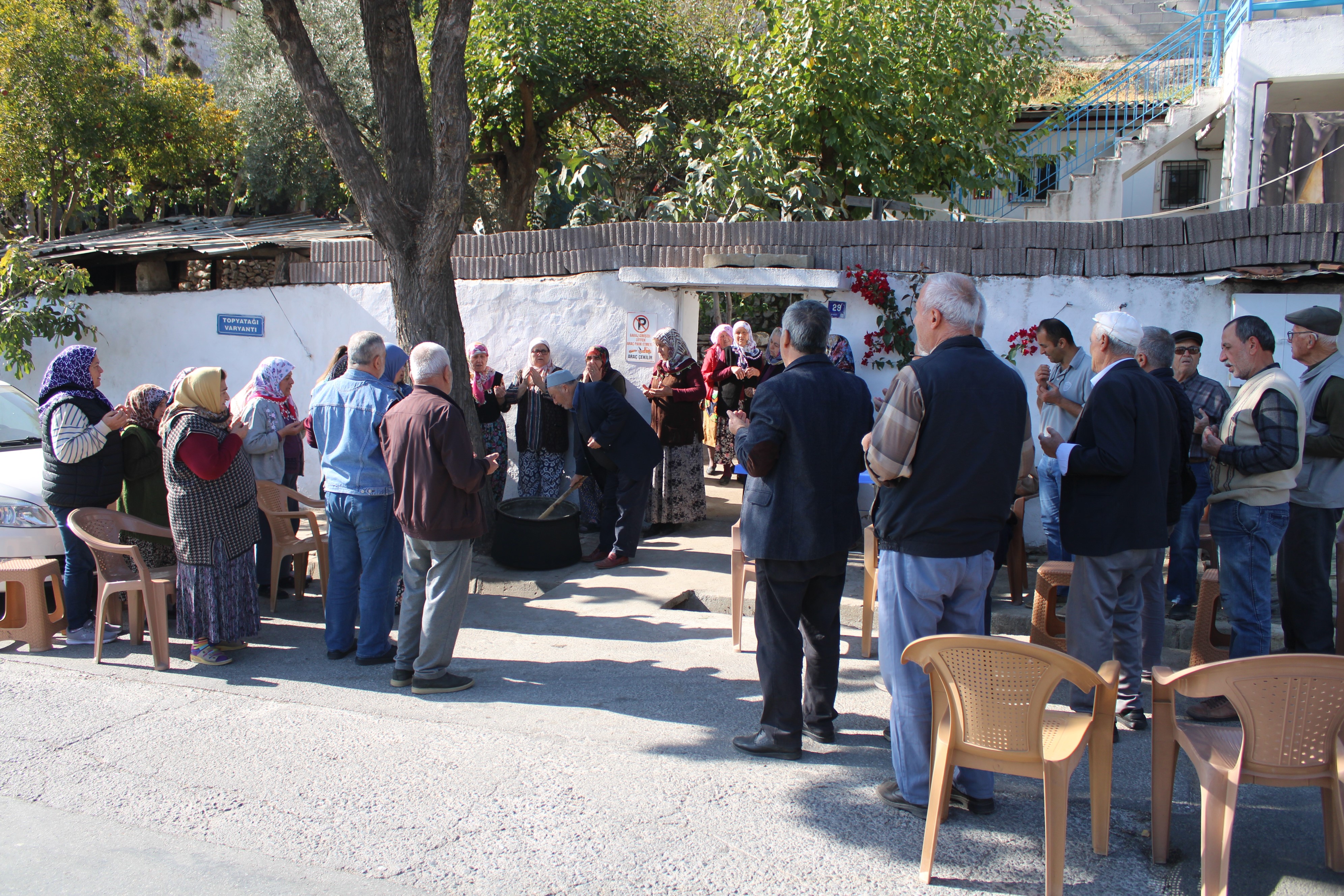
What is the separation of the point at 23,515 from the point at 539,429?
3.99m

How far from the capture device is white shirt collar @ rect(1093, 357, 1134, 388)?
418 centimetres

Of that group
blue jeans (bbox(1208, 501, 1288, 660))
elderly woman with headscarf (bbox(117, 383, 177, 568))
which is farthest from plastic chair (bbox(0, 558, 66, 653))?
blue jeans (bbox(1208, 501, 1288, 660))

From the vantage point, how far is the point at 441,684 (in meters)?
5.02

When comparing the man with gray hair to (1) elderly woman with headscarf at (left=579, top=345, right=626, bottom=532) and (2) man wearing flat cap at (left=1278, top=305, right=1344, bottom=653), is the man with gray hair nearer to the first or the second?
(2) man wearing flat cap at (left=1278, top=305, right=1344, bottom=653)

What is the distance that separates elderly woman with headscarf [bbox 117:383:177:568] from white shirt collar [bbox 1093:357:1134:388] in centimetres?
527

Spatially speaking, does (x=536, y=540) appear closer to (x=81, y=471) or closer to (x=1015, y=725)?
(x=81, y=471)

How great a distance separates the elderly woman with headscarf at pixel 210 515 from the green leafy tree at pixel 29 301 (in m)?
6.62

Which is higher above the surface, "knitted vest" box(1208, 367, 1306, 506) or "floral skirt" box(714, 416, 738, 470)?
"knitted vest" box(1208, 367, 1306, 506)

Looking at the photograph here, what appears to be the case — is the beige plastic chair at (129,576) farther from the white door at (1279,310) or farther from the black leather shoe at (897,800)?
the white door at (1279,310)

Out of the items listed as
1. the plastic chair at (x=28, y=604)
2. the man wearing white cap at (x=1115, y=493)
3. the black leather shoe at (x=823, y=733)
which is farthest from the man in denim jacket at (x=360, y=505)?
the man wearing white cap at (x=1115, y=493)

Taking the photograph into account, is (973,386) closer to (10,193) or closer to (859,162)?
(859,162)

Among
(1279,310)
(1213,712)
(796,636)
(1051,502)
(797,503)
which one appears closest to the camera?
(797,503)

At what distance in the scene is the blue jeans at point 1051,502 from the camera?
6.13 metres

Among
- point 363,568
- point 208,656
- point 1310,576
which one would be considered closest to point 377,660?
point 363,568
